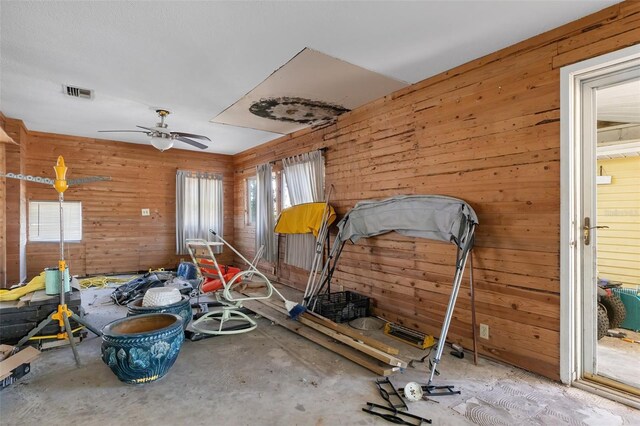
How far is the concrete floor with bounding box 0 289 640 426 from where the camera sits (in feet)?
6.57

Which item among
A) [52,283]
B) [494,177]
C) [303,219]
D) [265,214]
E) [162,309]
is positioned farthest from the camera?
[265,214]

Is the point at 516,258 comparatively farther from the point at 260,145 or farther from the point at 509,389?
the point at 260,145

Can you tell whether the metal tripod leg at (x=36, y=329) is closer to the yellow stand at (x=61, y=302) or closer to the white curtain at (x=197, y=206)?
the yellow stand at (x=61, y=302)

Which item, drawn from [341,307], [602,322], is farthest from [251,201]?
[602,322]

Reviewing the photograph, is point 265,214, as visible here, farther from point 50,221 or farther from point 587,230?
point 587,230

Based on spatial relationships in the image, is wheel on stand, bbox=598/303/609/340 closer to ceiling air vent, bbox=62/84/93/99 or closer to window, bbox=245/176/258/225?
window, bbox=245/176/258/225

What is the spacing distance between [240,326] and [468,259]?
2507 millimetres

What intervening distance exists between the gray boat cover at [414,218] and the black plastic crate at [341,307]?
762mm

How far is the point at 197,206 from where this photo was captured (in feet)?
24.0

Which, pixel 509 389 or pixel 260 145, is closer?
pixel 509 389

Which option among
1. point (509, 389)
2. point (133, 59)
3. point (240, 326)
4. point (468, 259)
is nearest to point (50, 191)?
point (133, 59)

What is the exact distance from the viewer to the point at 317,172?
489cm

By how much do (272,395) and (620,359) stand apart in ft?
9.66

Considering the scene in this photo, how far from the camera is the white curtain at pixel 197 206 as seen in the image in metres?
7.05
